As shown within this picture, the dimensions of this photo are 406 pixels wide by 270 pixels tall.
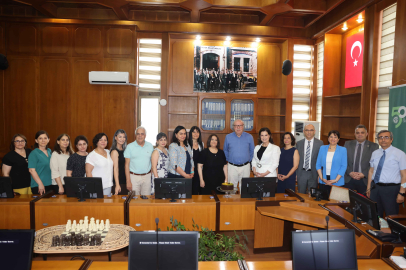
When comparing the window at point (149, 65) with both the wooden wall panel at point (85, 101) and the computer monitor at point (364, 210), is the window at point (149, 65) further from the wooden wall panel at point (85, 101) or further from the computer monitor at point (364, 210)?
the computer monitor at point (364, 210)

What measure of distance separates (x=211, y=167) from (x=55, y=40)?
4.82 metres

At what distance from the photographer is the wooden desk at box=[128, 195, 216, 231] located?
3.36m

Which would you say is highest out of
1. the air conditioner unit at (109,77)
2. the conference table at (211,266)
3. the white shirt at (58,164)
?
the air conditioner unit at (109,77)

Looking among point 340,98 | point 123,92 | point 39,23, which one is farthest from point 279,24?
point 39,23

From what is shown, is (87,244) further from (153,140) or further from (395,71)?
(395,71)

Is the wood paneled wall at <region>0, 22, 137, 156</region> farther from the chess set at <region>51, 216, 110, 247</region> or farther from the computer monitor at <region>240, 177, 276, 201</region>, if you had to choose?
the chess set at <region>51, 216, 110, 247</region>

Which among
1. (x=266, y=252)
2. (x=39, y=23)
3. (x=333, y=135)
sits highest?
(x=39, y=23)

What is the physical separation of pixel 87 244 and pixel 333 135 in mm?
3532

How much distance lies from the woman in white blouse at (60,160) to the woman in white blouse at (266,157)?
2.91 m

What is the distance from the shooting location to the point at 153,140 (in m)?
6.75

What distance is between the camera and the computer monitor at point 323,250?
1755 mm

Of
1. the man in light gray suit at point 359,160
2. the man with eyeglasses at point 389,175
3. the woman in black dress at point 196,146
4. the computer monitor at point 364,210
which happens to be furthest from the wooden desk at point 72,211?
the man in light gray suit at point 359,160

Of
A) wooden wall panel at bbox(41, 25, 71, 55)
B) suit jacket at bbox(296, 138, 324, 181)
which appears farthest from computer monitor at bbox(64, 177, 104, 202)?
wooden wall panel at bbox(41, 25, 71, 55)

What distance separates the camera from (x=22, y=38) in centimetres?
614
